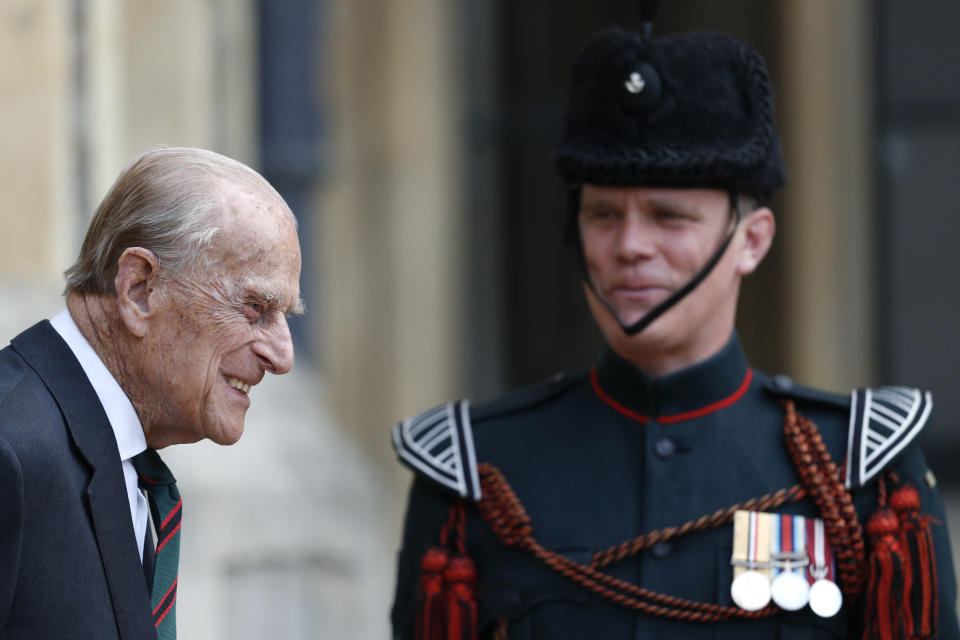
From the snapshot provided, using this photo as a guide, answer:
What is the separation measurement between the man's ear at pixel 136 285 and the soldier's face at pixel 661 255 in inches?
37.7

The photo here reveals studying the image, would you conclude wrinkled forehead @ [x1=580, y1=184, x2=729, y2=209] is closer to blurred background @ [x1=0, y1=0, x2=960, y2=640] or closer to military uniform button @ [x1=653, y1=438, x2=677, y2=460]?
military uniform button @ [x1=653, y1=438, x2=677, y2=460]

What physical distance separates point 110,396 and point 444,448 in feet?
3.05

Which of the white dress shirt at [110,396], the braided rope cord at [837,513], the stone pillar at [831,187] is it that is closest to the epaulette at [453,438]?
the braided rope cord at [837,513]

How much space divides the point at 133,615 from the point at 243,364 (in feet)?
1.11

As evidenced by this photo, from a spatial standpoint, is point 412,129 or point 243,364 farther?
point 412,129

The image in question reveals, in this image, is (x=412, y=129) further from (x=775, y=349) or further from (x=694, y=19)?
(x=775, y=349)

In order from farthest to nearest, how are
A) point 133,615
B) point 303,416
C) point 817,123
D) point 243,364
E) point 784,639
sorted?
point 817,123, point 303,416, point 784,639, point 243,364, point 133,615

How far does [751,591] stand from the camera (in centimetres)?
253

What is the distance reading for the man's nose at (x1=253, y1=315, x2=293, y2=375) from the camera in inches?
78.8

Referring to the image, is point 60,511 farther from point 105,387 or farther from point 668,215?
point 668,215

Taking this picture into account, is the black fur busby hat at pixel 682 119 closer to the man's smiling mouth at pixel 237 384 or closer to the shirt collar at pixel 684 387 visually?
the shirt collar at pixel 684 387

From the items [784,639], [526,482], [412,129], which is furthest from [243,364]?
[412,129]

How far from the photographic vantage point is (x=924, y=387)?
18.9ft

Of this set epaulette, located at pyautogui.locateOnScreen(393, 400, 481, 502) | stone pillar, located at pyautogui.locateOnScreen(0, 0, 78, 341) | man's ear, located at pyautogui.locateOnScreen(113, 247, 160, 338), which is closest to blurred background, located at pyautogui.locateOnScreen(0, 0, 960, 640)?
stone pillar, located at pyautogui.locateOnScreen(0, 0, 78, 341)
